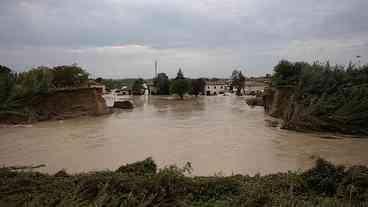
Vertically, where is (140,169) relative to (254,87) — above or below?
below

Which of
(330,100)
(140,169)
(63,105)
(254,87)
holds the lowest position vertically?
(140,169)

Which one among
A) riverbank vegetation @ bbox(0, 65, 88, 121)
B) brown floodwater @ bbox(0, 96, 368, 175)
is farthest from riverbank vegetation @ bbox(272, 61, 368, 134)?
riverbank vegetation @ bbox(0, 65, 88, 121)

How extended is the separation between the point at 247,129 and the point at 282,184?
1133 centimetres

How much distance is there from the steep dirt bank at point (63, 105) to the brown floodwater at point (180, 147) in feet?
12.9

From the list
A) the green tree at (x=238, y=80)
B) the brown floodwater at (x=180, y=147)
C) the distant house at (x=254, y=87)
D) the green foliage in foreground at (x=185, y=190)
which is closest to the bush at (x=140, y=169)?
the green foliage in foreground at (x=185, y=190)

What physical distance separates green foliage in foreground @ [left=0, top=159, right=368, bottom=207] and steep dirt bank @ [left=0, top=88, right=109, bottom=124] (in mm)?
16764

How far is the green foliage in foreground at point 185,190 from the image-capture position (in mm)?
5098

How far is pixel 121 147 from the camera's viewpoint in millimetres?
12680

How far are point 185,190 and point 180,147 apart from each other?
22.4ft

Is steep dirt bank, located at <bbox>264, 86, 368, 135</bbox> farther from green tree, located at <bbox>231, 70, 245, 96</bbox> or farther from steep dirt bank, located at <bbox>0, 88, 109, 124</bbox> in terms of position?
green tree, located at <bbox>231, 70, 245, 96</bbox>

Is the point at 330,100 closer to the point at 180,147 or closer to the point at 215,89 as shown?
the point at 180,147

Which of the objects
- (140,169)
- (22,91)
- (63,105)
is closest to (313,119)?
(140,169)

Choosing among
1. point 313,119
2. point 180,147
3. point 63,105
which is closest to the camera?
point 180,147

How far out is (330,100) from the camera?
17.7 metres
